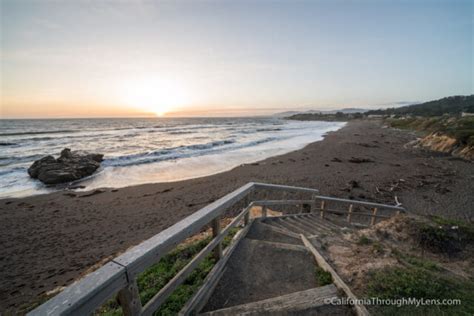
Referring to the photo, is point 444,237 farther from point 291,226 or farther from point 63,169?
point 63,169

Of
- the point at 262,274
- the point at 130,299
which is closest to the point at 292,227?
the point at 262,274

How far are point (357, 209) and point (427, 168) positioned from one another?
9.42 meters

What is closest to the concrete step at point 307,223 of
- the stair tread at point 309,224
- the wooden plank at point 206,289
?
the stair tread at point 309,224

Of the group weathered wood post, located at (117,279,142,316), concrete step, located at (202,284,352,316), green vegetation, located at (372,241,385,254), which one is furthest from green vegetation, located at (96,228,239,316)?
green vegetation, located at (372,241,385,254)

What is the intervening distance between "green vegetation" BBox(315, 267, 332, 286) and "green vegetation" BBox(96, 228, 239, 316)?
141cm

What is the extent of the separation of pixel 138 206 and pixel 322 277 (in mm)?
9167

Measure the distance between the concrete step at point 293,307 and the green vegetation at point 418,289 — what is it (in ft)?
1.41

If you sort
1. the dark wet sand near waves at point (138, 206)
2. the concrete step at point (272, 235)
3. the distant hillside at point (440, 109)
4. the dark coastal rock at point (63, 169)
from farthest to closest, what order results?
the distant hillside at point (440, 109) < the dark coastal rock at point (63, 169) < the dark wet sand near waves at point (138, 206) < the concrete step at point (272, 235)

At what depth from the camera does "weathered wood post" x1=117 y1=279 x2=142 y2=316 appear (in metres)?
1.48

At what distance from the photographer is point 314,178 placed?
13.0m

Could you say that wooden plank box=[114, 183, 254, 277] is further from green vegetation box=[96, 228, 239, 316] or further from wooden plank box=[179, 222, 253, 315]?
green vegetation box=[96, 228, 239, 316]

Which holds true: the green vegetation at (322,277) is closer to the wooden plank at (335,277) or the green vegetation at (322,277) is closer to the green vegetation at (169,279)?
the wooden plank at (335,277)

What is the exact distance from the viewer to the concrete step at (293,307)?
7.07 ft

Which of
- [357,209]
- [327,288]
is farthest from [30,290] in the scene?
[357,209]
